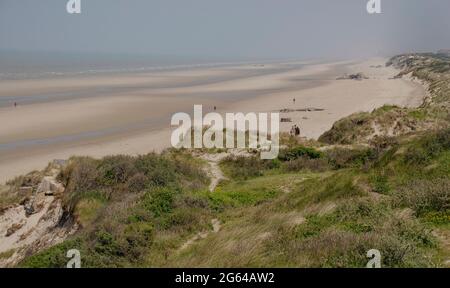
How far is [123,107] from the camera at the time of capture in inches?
2217

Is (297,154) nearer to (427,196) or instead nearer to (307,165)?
(307,165)

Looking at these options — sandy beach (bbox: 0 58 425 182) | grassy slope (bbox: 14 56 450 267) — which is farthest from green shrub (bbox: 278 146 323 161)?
sandy beach (bbox: 0 58 425 182)

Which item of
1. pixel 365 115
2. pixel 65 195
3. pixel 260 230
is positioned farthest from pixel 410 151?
pixel 365 115

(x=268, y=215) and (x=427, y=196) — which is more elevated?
(x=427, y=196)

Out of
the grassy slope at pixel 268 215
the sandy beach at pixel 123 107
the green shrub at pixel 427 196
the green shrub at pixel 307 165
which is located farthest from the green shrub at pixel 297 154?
the sandy beach at pixel 123 107

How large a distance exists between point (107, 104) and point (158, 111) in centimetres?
874

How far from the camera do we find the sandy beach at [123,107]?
36125mm

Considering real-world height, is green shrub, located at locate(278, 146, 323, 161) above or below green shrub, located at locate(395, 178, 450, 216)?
below

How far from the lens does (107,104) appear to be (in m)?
58.2

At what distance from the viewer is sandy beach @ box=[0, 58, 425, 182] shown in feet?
119

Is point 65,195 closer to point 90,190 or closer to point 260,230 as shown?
point 90,190

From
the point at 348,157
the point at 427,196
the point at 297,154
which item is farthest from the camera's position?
the point at 297,154

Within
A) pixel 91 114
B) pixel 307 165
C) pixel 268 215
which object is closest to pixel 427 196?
pixel 268 215

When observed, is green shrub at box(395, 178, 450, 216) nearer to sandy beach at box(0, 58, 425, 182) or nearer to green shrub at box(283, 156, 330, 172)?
green shrub at box(283, 156, 330, 172)
